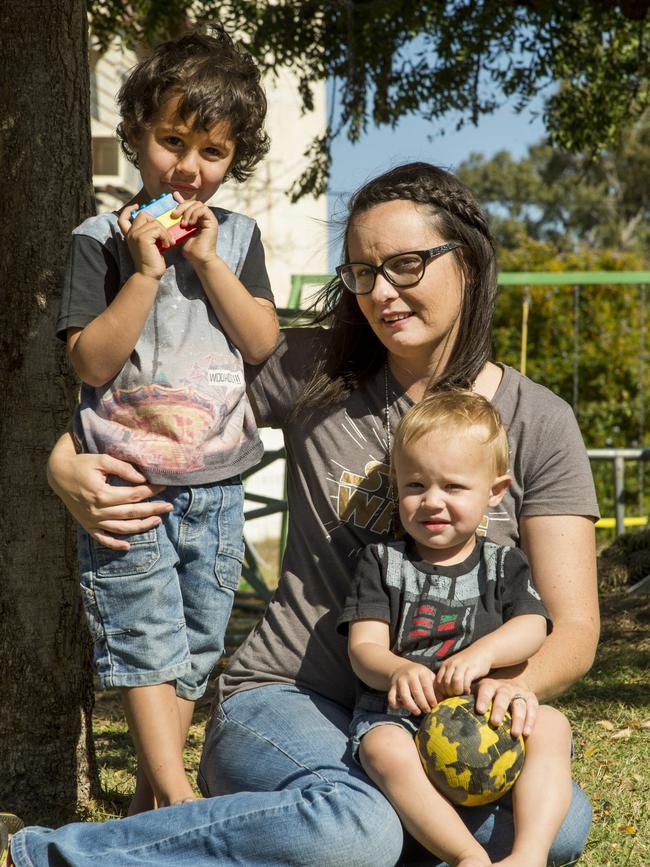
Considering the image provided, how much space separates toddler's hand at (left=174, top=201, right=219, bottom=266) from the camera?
8.73 ft

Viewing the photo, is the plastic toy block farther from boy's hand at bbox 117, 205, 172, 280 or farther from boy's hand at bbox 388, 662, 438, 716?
boy's hand at bbox 388, 662, 438, 716

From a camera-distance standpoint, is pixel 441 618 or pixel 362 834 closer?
Result: pixel 362 834

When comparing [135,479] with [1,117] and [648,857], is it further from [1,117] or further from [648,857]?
[648,857]

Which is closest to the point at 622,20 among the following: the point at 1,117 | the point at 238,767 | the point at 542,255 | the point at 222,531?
the point at 1,117

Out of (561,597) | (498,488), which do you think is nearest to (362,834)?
(561,597)

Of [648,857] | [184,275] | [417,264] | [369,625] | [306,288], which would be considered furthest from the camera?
[306,288]

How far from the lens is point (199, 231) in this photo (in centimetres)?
269

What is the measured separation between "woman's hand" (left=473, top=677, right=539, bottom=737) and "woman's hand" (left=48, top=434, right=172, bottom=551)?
2.84ft

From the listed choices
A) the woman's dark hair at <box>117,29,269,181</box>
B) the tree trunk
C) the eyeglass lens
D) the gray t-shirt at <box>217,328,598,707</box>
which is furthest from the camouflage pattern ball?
the woman's dark hair at <box>117,29,269,181</box>

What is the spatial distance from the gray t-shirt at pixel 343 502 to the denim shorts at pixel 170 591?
0.41 ft

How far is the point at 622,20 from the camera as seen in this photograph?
23.6 ft

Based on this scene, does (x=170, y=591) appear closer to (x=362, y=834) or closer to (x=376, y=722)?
(x=376, y=722)

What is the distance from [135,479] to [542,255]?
13.8m

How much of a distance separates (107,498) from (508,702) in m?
1.01
